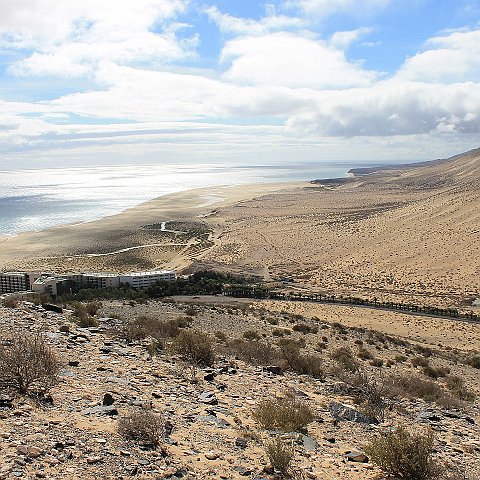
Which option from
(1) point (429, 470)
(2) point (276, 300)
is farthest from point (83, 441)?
(2) point (276, 300)

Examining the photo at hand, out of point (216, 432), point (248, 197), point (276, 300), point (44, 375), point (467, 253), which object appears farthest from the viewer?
point (248, 197)

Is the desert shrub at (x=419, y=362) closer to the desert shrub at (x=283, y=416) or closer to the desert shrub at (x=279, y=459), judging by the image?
the desert shrub at (x=283, y=416)

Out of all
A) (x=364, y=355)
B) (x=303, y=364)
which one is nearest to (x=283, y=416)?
(x=303, y=364)

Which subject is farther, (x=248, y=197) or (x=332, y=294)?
(x=248, y=197)

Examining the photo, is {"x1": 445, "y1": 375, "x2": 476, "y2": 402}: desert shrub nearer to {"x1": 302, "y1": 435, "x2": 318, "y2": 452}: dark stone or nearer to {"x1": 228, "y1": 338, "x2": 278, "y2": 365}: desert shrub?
{"x1": 228, "y1": 338, "x2": 278, "y2": 365}: desert shrub

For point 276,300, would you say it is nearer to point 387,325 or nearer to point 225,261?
point 387,325

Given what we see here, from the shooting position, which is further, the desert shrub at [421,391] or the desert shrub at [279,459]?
the desert shrub at [421,391]

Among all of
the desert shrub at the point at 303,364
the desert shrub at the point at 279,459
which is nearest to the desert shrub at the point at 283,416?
the desert shrub at the point at 279,459

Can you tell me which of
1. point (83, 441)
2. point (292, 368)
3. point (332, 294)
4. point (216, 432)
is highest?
point (83, 441)
